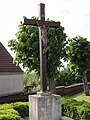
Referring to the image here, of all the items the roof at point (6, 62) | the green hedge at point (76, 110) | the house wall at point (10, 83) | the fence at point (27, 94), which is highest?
the roof at point (6, 62)

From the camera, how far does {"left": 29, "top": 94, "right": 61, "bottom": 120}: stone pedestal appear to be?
12.7 meters

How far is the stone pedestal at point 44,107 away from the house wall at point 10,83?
1611cm

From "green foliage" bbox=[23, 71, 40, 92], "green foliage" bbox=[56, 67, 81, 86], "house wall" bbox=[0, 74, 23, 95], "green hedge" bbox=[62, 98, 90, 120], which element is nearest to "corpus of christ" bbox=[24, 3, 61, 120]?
"green hedge" bbox=[62, 98, 90, 120]

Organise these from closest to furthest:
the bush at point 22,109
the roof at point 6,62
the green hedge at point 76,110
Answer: the green hedge at point 76,110
the bush at point 22,109
the roof at point 6,62

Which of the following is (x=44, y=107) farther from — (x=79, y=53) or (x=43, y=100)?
(x=79, y=53)

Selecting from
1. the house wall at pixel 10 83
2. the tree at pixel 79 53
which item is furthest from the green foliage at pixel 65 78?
the tree at pixel 79 53

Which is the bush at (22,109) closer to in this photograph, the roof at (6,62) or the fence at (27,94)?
the fence at (27,94)

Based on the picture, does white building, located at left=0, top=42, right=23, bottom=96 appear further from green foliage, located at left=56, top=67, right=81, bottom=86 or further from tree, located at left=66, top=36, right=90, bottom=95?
green foliage, located at left=56, top=67, right=81, bottom=86

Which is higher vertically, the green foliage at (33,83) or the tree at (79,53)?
the tree at (79,53)

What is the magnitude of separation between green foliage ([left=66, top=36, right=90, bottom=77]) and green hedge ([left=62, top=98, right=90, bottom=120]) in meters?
11.6

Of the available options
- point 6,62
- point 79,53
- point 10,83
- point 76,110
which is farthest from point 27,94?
point 76,110

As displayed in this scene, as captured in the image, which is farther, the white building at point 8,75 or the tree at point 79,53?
the white building at point 8,75

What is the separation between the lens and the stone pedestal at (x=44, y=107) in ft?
41.7

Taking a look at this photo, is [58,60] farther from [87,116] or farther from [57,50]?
[87,116]
